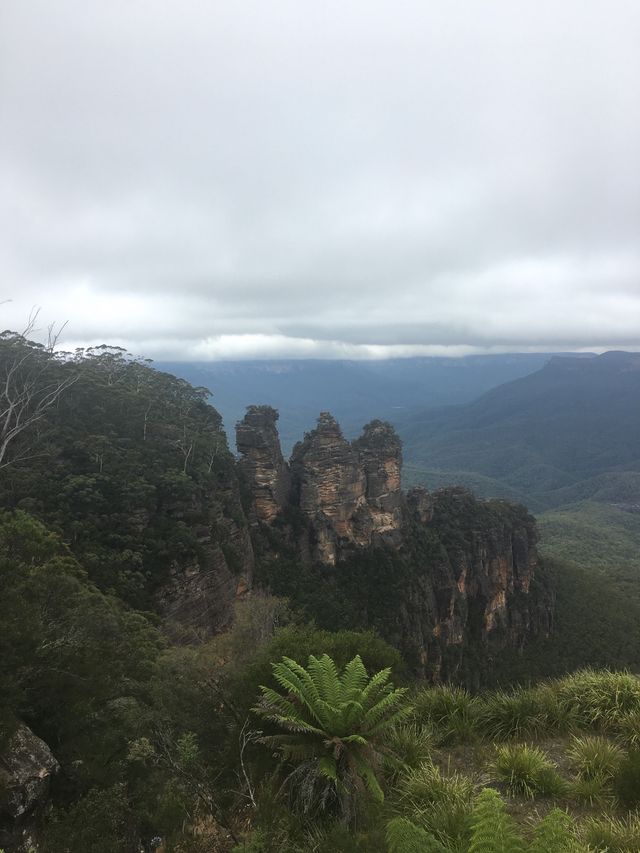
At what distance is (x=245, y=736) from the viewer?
8.63m

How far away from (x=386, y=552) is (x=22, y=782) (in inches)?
1795

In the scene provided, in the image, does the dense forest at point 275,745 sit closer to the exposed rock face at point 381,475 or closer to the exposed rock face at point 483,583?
the exposed rock face at point 381,475

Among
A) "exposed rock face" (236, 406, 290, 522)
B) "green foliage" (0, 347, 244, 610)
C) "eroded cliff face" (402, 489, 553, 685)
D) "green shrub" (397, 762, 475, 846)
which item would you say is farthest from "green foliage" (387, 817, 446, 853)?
"eroded cliff face" (402, 489, 553, 685)

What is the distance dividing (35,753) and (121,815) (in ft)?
7.14

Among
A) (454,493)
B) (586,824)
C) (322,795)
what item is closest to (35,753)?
(322,795)

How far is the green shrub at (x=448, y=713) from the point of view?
949 centimetres

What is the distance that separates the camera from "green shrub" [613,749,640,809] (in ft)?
22.9

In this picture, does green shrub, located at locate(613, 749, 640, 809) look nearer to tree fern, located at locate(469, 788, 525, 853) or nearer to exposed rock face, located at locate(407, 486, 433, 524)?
tree fern, located at locate(469, 788, 525, 853)

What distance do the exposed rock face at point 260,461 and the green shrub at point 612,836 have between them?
39.1 metres

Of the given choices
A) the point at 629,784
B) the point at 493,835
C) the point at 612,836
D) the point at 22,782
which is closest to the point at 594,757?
the point at 629,784

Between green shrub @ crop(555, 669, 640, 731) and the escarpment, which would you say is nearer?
green shrub @ crop(555, 669, 640, 731)

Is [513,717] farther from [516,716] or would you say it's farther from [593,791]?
[593,791]

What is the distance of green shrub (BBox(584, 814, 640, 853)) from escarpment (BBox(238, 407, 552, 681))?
34.9m

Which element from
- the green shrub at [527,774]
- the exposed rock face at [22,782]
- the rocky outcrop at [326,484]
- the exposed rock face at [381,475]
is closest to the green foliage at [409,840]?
the green shrub at [527,774]
